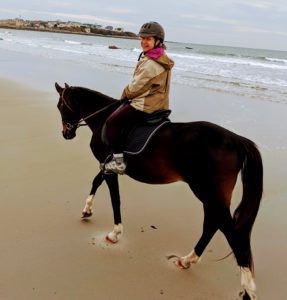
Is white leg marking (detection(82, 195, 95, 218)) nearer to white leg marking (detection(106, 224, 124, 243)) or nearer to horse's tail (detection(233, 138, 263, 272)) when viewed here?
white leg marking (detection(106, 224, 124, 243))

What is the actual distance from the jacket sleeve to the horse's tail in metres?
0.98

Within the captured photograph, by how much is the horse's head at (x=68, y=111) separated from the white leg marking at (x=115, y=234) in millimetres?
Answer: 1238

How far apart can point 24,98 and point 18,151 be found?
4.53 m

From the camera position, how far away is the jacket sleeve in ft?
11.1

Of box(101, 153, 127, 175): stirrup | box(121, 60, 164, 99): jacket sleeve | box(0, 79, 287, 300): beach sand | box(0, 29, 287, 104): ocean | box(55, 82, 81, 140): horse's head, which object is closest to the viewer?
box(0, 79, 287, 300): beach sand

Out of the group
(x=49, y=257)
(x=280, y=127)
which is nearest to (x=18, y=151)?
(x=49, y=257)

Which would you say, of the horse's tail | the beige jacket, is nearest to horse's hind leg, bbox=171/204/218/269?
the horse's tail

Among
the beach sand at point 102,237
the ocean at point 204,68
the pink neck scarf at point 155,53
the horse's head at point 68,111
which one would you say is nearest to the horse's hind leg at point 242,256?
the beach sand at point 102,237

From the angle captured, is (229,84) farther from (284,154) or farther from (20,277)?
(20,277)

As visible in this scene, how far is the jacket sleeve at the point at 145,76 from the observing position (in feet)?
11.1

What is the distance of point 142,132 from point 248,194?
111 cm

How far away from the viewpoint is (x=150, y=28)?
339 centimetres

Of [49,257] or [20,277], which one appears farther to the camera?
[49,257]

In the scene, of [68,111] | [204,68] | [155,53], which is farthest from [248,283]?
[204,68]
